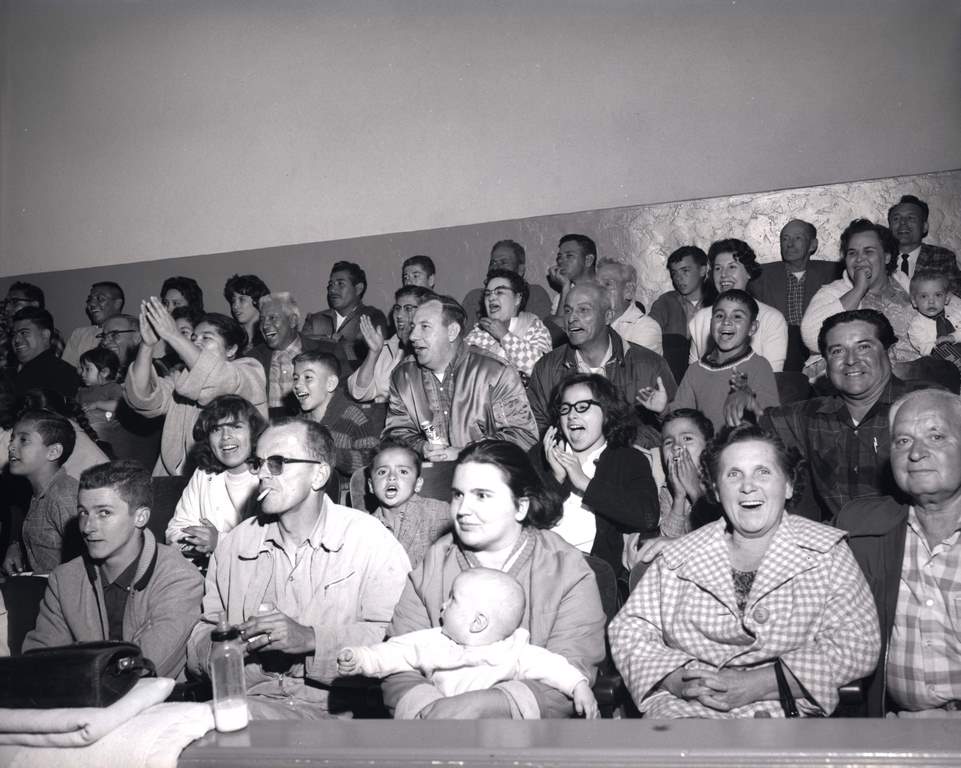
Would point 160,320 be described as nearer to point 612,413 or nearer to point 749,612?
point 612,413

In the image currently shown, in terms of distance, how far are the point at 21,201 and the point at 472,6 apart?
2950 millimetres

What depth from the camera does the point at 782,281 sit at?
4.48 meters

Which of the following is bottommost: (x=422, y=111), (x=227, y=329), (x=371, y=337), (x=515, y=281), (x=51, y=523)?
(x=51, y=523)

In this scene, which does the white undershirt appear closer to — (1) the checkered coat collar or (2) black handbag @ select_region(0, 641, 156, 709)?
(1) the checkered coat collar

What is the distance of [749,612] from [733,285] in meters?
2.42

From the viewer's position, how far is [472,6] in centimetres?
486

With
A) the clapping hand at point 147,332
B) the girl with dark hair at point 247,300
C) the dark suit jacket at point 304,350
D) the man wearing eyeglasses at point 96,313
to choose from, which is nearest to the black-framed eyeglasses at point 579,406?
the dark suit jacket at point 304,350

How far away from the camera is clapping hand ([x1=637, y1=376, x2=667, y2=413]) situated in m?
4.29

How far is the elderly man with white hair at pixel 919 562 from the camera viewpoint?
242cm

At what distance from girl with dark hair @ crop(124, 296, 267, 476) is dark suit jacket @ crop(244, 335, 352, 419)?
118mm

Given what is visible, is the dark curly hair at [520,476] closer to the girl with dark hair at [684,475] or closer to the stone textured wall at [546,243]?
the girl with dark hair at [684,475]

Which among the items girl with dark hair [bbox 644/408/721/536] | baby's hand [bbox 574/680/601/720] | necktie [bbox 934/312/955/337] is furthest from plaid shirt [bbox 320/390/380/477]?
necktie [bbox 934/312/955/337]

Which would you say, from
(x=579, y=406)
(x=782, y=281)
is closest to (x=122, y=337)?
(x=579, y=406)

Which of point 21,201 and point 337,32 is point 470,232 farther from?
point 21,201
